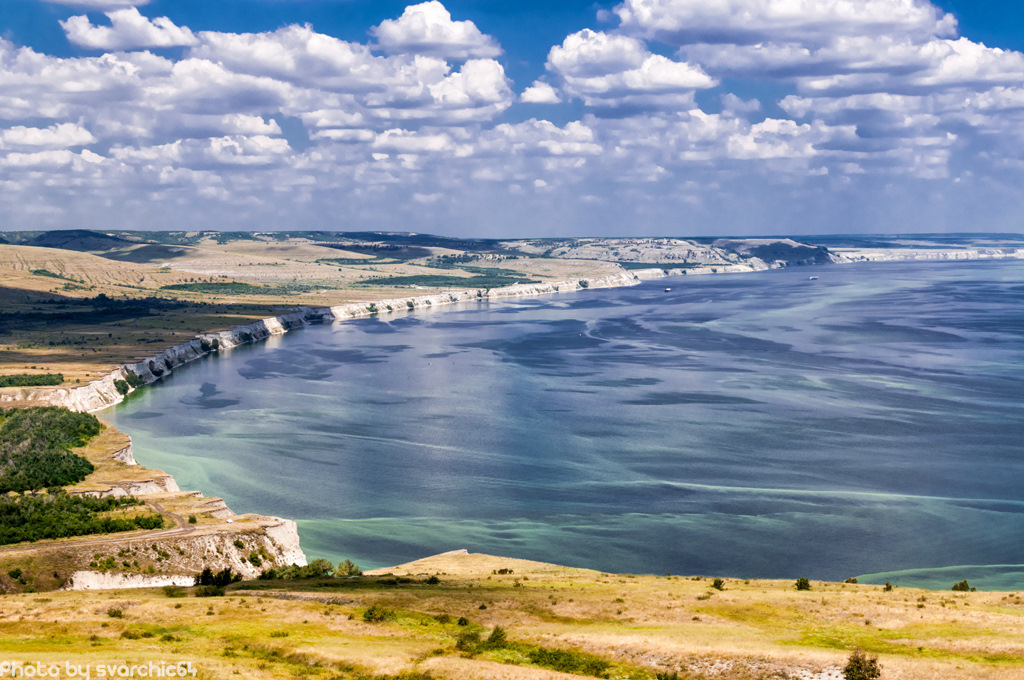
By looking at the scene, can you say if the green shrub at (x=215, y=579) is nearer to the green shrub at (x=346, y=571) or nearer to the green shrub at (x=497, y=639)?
the green shrub at (x=346, y=571)

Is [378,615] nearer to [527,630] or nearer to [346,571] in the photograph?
[527,630]

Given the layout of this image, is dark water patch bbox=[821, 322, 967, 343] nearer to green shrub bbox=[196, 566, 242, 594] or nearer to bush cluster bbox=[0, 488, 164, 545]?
bush cluster bbox=[0, 488, 164, 545]

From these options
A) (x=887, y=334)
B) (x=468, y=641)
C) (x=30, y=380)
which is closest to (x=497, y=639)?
(x=468, y=641)

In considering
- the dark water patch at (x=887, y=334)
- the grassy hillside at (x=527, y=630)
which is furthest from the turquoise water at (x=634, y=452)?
the grassy hillside at (x=527, y=630)

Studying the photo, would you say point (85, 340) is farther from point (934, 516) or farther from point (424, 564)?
point (934, 516)

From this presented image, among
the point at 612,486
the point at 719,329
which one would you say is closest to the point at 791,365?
the point at 719,329
